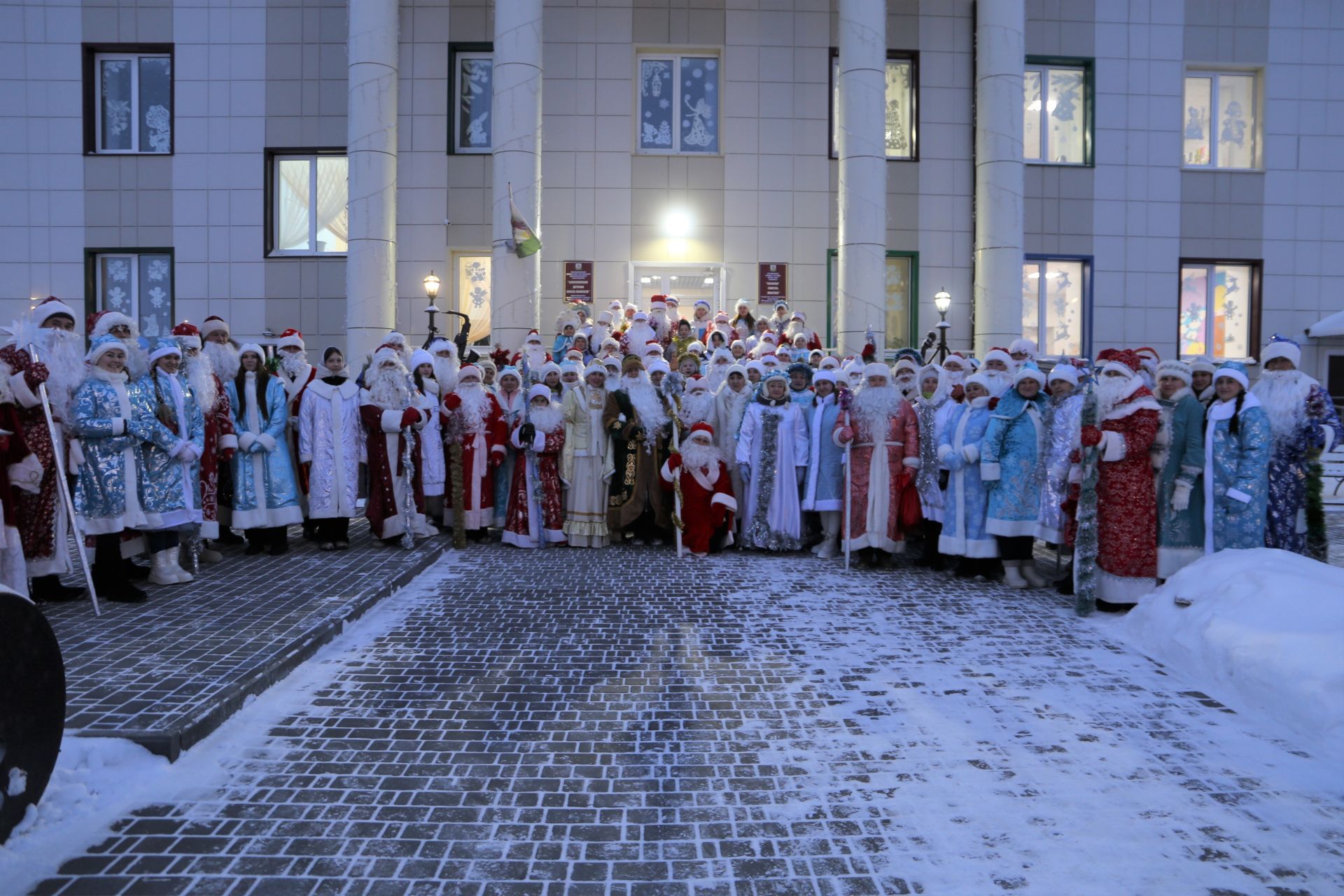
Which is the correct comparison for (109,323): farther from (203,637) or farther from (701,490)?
(701,490)

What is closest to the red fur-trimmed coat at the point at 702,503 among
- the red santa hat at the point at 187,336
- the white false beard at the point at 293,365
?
the white false beard at the point at 293,365

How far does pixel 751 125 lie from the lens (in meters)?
17.7

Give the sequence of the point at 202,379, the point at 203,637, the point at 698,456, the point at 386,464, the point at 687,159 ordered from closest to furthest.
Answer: the point at 203,637, the point at 202,379, the point at 386,464, the point at 698,456, the point at 687,159

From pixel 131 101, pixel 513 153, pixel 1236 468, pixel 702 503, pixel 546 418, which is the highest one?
pixel 131 101

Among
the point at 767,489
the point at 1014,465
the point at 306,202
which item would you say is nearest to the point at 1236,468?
the point at 1014,465

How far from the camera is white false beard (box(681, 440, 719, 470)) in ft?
30.3

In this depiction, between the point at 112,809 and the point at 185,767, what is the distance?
1.27ft

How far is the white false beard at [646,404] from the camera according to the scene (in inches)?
383

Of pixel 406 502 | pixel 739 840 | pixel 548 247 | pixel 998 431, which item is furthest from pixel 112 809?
pixel 548 247

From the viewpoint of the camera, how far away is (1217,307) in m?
18.8

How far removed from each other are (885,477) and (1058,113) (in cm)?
1306

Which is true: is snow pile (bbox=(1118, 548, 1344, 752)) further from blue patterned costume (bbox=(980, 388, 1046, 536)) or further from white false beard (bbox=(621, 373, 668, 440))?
white false beard (bbox=(621, 373, 668, 440))

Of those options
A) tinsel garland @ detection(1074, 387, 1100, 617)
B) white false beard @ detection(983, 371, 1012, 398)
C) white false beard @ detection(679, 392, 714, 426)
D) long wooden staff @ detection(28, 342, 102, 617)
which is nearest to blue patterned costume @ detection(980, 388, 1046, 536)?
white false beard @ detection(983, 371, 1012, 398)

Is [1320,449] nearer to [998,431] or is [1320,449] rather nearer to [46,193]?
[998,431]
